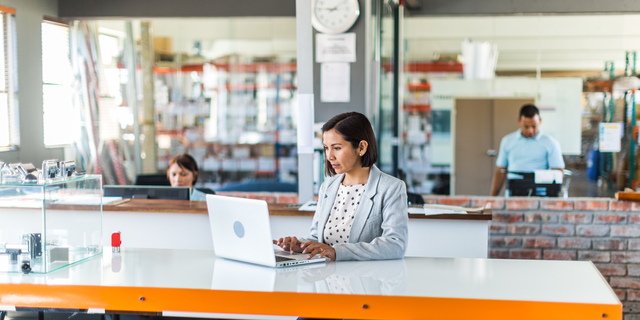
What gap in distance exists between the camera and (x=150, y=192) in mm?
3936

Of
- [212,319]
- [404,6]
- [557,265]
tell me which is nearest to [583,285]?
[557,265]

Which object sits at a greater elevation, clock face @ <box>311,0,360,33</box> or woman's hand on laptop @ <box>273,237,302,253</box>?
clock face @ <box>311,0,360,33</box>

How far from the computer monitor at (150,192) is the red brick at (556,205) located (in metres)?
2.60

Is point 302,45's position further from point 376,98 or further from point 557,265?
point 557,265

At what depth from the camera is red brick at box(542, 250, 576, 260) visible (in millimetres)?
4480

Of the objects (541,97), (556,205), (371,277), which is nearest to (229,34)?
(541,97)

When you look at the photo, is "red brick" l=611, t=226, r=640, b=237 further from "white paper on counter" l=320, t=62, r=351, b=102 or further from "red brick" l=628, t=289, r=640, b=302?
"white paper on counter" l=320, t=62, r=351, b=102

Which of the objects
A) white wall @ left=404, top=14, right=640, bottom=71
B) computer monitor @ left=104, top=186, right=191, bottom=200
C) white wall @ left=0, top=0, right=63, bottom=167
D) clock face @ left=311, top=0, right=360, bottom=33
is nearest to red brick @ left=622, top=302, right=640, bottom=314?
white wall @ left=404, top=14, right=640, bottom=71

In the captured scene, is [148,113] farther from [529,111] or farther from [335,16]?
[529,111]

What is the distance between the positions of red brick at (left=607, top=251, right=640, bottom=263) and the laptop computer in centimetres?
292

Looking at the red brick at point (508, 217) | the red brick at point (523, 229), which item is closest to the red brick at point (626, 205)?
the red brick at point (523, 229)

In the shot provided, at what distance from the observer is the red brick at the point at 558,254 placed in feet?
14.7

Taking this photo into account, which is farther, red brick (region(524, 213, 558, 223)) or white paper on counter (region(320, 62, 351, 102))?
red brick (region(524, 213, 558, 223))

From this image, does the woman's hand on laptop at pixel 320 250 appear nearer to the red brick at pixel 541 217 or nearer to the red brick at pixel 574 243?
the red brick at pixel 541 217
